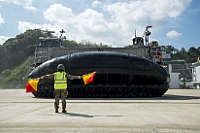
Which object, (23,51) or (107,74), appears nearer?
(107,74)

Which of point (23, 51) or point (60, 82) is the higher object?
point (23, 51)

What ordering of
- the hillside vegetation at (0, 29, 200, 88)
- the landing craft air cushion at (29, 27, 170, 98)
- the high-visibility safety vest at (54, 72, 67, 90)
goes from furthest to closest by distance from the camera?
the hillside vegetation at (0, 29, 200, 88), the landing craft air cushion at (29, 27, 170, 98), the high-visibility safety vest at (54, 72, 67, 90)

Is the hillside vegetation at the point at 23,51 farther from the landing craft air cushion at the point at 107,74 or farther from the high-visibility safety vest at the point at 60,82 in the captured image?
the high-visibility safety vest at the point at 60,82

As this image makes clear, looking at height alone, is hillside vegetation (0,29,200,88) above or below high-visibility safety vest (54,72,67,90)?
above

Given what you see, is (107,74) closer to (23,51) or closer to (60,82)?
(60,82)

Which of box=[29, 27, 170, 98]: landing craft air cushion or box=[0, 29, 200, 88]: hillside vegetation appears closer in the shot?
box=[29, 27, 170, 98]: landing craft air cushion

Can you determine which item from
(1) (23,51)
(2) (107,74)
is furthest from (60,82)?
(1) (23,51)

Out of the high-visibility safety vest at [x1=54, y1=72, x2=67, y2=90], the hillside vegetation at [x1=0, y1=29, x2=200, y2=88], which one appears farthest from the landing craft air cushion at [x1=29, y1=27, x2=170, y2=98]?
the hillside vegetation at [x1=0, y1=29, x2=200, y2=88]

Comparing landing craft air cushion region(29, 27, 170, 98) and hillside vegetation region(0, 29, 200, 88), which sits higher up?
hillside vegetation region(0, 29, 200, 88)

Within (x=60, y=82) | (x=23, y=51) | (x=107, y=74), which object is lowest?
(x=60, y=82)

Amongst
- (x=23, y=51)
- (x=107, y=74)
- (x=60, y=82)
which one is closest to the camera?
(x=60, y=82)

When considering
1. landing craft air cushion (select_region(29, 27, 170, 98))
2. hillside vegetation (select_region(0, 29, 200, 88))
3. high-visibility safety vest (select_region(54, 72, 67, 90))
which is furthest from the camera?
hillside vegetation (select_region(0, 29, 200, 88))

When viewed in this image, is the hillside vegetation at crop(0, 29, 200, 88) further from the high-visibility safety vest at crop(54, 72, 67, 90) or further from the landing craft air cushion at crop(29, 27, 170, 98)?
the high-visibility safety vest at crop(54, 72, 67, 90)

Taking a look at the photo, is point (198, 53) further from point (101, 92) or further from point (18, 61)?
point (101, 92)
